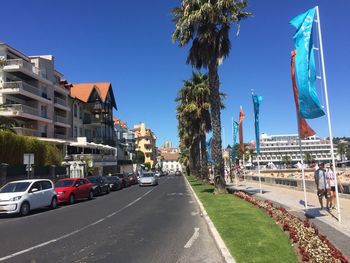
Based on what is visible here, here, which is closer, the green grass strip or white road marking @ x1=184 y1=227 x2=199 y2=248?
the green grass strip

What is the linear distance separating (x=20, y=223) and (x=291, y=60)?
11.6 meters

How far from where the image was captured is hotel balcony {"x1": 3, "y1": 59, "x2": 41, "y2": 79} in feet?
141

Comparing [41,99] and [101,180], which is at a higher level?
[41,99]

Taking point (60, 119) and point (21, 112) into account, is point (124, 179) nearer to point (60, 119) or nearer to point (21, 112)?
point (21, 112)

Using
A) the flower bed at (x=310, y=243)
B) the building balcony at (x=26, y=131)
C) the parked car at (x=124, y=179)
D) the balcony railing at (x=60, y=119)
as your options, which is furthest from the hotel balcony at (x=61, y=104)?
Result: the flower bed at (x=310, y=243)

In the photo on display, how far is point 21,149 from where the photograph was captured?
1421 inches

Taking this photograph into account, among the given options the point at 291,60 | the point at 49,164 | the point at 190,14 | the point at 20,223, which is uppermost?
the point at 190,14

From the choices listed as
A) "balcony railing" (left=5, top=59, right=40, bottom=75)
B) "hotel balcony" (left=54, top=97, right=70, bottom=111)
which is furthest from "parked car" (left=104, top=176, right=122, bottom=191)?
"hotel balcony" (left=54, top=97, right=70, bottom=111)

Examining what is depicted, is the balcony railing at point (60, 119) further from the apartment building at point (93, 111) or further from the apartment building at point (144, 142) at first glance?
the apartment building at point (144, 142)

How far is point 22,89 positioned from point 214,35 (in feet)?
89.4

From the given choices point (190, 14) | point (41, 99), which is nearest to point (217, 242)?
point (190, 14)

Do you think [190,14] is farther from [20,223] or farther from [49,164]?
[49,164]

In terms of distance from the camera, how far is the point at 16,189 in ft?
64.3

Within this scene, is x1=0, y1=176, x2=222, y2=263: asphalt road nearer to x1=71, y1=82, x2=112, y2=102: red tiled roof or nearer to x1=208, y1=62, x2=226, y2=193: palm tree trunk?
x1=208, y1=62, x2=226, y2=193: palm tree trunk
